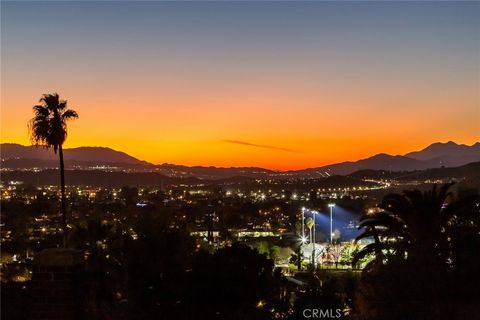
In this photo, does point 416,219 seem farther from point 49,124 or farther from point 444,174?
point 444,174

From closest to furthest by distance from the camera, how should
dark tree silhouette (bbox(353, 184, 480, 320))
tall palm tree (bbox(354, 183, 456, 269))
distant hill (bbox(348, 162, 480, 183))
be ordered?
dark tree silhouette (bbox(353, 184, 480, 320))
tall palm tree (bbox(354, 183, 456, 269))
distant hill (bbox(348, 162, 480, 183))

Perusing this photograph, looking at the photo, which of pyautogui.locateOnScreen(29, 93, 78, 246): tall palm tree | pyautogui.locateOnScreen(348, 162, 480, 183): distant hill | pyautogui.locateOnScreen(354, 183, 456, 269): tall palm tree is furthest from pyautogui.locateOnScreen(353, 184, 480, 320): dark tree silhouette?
pyautogui.locateOnScreen(348, 162, 480, 183): distant hill

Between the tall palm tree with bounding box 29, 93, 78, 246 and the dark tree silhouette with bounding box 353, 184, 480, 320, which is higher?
the tall palm tree with bounding box 29, 93, 78, 246

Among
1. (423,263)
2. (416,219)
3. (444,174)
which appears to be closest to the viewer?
(423,263)

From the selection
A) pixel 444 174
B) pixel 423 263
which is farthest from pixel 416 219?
pixel 444 174

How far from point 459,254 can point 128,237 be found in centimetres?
851

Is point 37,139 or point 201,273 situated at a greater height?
point 37,139

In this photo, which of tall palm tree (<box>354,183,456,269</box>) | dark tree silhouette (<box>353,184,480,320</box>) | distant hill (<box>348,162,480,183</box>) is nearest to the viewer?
dark tree silhouette (<box>353,184,480,320</box>)

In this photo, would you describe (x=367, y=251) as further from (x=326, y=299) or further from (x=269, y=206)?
(x=269, y=206)

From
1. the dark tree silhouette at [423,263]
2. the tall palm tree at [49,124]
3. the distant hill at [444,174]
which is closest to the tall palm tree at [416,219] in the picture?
the dark tree silhouette at [423,263]

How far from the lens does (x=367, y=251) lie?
1714 centimetres

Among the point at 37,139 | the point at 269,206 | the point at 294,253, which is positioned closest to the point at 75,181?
the point at 269,206

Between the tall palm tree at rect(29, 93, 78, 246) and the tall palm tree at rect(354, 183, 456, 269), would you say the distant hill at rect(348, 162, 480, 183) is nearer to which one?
the tall palm tree at rect(354, 183, 456, 269)

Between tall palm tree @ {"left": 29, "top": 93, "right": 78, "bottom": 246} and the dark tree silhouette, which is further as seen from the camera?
tall palm tree @ {"left": 29, "top": 93, "right": 78, "bottom": 246}
